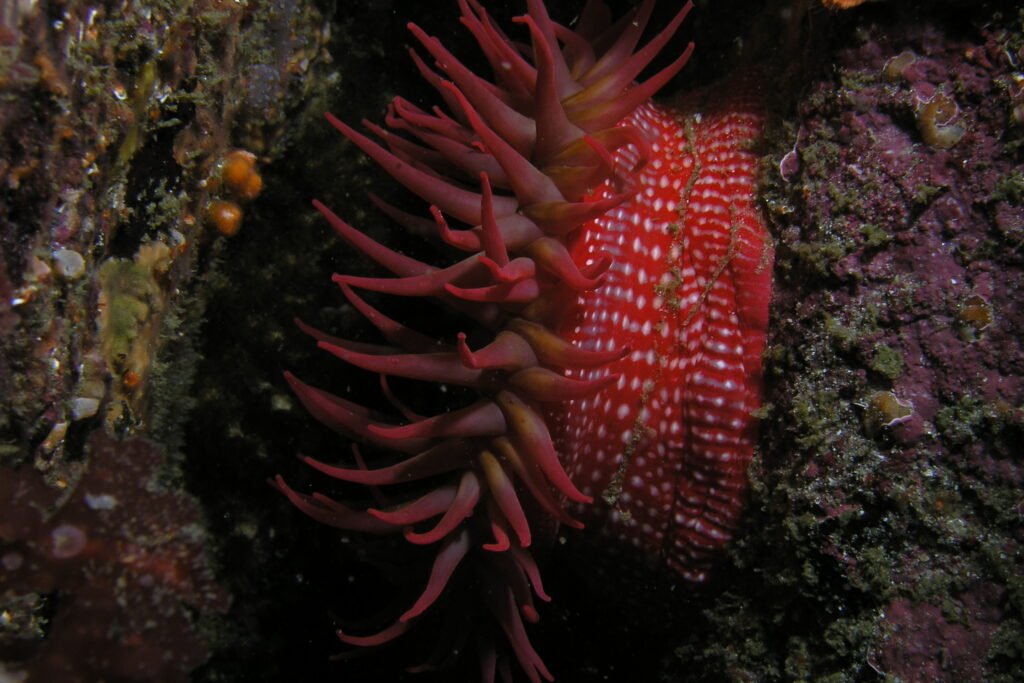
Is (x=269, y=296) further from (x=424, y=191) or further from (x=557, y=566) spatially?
(x=557, y=566)

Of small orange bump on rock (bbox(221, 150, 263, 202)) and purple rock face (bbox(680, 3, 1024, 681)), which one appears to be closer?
purple rock face (bbox(680, 3, 1024, 681))

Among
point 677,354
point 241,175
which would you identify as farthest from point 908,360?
point 241,175

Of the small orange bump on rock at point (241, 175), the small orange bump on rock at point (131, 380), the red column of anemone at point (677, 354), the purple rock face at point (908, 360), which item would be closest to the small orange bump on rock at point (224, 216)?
the small orange bump on rock at point (241, 175)

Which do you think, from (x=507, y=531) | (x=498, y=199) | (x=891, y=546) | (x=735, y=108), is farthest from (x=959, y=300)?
(x=507, y=531)

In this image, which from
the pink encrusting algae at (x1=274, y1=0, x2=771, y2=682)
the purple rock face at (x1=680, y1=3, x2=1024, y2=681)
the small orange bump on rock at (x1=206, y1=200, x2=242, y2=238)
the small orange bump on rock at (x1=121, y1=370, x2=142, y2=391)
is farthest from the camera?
the small orange bump on rock at (x1=206, y1=200, x2=242, y2=238)

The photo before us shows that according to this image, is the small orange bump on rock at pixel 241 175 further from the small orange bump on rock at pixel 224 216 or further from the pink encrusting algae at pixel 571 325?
the pink encrusting algae at pixel 571 325

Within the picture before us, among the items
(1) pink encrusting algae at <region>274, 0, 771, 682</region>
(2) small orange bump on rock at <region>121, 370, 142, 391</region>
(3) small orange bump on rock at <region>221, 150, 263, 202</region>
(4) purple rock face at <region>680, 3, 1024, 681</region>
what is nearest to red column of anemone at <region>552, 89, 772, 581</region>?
(1) pink encrusting algae at <region>274, 0, 771, 682</region>

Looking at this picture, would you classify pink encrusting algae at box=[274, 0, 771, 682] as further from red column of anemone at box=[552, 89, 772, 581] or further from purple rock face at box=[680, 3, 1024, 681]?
purple rock face at box=[680, 3, 1024, 681]
